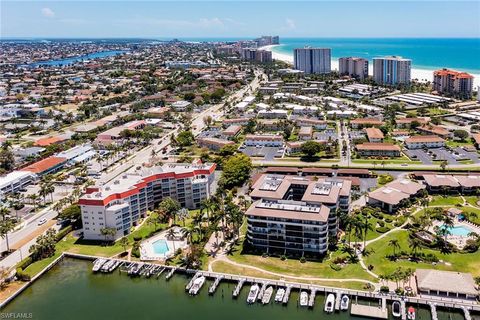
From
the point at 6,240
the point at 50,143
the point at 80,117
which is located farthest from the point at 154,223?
the point at 80,117

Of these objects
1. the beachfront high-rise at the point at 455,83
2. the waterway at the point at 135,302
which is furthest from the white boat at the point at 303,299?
the beachfront high-rise at the point at 455,83

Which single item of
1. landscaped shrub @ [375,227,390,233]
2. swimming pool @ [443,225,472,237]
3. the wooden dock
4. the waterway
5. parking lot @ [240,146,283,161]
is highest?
parking lot @ [240,146,283,161]

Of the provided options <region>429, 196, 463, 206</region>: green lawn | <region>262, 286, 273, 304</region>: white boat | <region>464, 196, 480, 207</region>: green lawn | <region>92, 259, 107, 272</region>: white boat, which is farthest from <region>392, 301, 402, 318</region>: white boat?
<region>92, 259, 107, 272</region>: white boat

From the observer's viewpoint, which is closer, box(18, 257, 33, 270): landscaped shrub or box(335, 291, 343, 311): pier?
box(335, 291, 343, 311): pier

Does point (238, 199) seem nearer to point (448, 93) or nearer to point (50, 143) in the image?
point (50, 143)

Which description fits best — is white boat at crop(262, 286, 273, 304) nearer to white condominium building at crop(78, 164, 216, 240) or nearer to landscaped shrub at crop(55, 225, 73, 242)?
white condominium building at crop(78, 164, 216, 240)

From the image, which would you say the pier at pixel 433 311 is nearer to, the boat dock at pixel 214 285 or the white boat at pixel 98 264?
the boat dock at pixel 214 285
